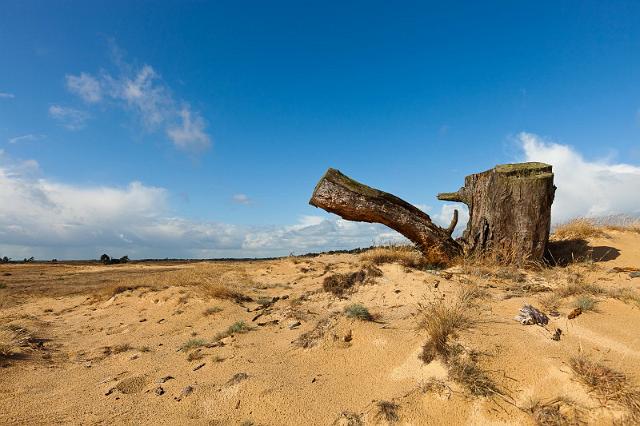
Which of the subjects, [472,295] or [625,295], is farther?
[472,295]

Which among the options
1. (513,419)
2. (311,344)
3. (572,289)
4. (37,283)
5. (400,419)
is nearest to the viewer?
(513,419)

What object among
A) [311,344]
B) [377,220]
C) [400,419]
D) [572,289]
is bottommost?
[400,419]

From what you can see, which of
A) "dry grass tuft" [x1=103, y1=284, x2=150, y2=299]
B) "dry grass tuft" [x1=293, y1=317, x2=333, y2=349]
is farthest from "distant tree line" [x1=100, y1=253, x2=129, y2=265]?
"dry grass tuft" [x1=293, y1=317, x2=333, y2=349]

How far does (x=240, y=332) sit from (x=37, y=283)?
14.1m

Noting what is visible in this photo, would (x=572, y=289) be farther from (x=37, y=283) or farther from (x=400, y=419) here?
(x=37, y=283)

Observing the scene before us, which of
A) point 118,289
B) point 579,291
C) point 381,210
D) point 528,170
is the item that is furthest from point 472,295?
point 118,289

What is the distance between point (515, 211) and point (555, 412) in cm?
513

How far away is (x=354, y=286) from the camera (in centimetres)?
705

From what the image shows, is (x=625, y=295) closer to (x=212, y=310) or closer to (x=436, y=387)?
(x=436, y=387)

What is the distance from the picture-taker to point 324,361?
14.1 ft

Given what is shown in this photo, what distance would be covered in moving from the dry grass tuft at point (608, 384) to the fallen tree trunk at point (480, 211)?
4.18m

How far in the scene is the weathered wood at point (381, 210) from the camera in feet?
25.1

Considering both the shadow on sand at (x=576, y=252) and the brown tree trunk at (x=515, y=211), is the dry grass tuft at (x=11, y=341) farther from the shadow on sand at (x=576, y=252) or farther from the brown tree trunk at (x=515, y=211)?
the shadow on sand at (x=576, y=252)

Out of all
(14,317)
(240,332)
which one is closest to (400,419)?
(240,332)
